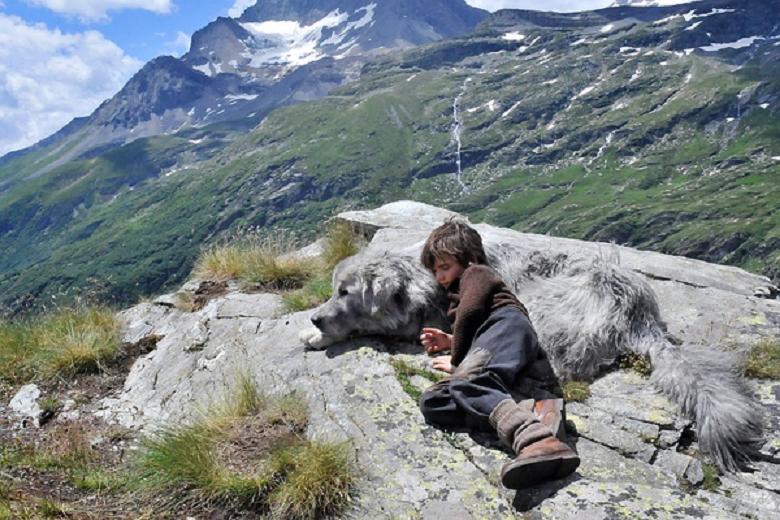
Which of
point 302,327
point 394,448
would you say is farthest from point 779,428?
point 302,327

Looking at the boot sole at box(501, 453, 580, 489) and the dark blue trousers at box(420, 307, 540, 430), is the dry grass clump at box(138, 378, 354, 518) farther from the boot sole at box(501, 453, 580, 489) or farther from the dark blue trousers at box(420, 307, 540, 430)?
the boot sole at box(501, 453, 580, 489)

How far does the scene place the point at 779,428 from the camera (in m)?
6.44

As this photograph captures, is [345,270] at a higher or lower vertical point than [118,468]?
higher

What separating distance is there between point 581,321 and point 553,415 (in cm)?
245

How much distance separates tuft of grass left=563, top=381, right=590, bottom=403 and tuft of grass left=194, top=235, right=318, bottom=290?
767 cm

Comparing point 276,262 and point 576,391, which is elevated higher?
point 276,262

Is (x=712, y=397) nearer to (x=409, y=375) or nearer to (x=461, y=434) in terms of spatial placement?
(x=461, y=434)

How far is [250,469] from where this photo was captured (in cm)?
630

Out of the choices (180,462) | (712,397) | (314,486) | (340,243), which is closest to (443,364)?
(314,486)

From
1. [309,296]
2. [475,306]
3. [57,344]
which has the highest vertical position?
[57,344]

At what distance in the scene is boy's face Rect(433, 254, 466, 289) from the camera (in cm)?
873

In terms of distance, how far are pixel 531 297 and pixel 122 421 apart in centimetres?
672

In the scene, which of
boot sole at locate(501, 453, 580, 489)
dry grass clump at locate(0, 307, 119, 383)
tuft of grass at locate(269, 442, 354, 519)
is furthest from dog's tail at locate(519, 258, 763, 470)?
dry grass clump at locate(0, 307, 119, 383)

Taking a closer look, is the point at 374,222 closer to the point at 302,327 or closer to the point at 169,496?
the point at 302,327
